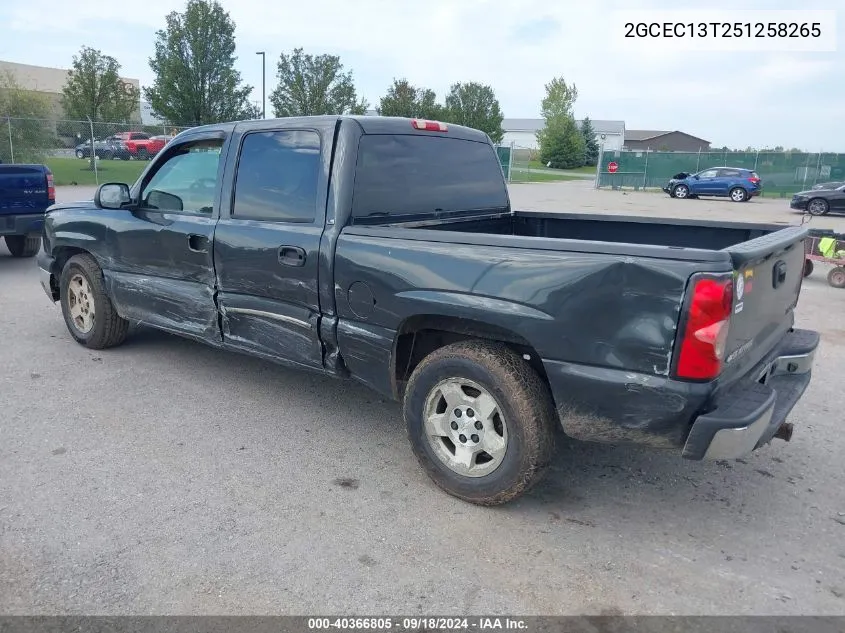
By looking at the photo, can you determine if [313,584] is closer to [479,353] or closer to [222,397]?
[479,353]

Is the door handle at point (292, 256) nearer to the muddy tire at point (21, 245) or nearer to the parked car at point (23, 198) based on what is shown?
the parked car at point (23, 198)

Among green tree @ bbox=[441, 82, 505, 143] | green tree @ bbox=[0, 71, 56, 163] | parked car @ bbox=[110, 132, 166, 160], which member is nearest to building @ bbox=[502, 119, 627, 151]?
green tree @ bbox=[441, 82, 505, 143]

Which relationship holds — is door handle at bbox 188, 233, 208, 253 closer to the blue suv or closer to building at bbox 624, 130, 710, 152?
the blue suv

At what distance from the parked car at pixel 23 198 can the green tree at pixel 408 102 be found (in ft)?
134

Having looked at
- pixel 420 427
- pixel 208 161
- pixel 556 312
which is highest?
pixel 208 161

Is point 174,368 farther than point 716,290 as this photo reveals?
Yes

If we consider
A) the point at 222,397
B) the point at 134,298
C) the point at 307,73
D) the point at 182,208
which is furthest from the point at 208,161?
the point at 307,73

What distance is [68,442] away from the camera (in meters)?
4.01

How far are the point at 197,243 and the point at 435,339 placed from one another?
1861 mm

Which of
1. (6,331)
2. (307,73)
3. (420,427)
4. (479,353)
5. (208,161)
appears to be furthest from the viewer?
(307,73)

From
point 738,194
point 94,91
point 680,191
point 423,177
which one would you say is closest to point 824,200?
point 738,194

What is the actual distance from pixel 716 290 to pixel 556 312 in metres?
0.65

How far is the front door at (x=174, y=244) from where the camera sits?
14.8 feet

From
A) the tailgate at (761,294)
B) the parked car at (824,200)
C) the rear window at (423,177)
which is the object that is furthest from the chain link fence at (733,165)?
the tailgate at (761,294)
